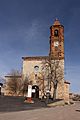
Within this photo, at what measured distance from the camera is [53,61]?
65.5 metres

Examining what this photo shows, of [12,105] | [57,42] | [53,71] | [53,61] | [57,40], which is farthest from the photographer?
[57,42]

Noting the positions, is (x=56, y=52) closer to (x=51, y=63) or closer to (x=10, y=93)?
(x=51, y=63)

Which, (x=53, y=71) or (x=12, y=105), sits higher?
(x=53, y=71)

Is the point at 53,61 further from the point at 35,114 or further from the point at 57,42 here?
the point at 35,114

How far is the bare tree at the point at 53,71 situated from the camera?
196 feet

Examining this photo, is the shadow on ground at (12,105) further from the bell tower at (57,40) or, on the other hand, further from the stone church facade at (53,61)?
the bell tower at (57,40)

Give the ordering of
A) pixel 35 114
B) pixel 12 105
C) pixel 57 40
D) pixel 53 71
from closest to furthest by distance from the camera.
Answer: pixel 35 114 → pixel 12 105 → pixel 53 71 → pixel 57 40

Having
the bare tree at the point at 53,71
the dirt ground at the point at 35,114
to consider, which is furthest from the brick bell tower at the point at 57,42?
the dirt ground at the point at 35,114

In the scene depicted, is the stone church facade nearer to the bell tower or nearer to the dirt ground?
the bell tower

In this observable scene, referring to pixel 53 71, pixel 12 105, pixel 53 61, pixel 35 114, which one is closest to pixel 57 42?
pixel 53 61

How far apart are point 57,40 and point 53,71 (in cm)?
1159

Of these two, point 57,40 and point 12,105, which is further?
point 57,40

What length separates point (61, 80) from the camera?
65.4 m

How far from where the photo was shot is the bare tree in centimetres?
5988
